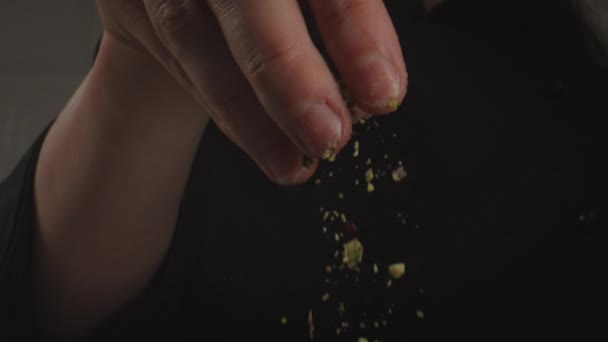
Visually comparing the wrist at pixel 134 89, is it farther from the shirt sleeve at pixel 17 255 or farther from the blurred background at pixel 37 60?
the blurred background at pixel 37 60

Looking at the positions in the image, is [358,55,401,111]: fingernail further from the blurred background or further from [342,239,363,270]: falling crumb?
the blurred background

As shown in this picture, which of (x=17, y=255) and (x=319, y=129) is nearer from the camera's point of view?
(x=319, y=129)

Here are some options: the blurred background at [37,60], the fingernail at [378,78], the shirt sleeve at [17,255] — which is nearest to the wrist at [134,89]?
the shirt sleeve at [17,255]

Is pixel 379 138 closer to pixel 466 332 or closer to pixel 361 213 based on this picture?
pixel 361 213

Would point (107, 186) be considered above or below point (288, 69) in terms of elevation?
below

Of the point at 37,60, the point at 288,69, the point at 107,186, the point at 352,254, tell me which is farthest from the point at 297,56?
the point at 37,60

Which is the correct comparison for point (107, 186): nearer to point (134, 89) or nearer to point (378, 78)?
point (134, 89)

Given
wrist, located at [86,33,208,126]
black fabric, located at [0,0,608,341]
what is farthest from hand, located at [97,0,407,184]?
black fabric, located at [0,0,608,341]
